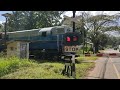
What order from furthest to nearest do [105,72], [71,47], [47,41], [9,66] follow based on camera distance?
1. [47,41]
2. [105,72]
3. [9,66]
4. [71,47]

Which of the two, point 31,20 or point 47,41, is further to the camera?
point 31,20

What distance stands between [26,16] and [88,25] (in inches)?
506

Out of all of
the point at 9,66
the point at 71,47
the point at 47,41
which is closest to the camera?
the point at 71,47

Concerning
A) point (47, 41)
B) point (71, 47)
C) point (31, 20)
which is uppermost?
point (31, 20)

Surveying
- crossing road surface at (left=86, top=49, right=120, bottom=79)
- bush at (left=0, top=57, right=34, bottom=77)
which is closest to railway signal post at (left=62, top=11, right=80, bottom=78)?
crossing road surface at (left=86, top=49, right=120, bottom=79)

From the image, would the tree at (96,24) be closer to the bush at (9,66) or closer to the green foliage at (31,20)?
the green foliage at (31,20)

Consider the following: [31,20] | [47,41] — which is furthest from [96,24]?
[47,41]

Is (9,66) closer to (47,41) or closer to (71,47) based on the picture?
(71,47)

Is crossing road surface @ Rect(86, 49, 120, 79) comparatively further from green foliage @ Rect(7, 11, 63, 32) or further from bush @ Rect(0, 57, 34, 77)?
green foliage @ Rect(7, 11, 63, 32)

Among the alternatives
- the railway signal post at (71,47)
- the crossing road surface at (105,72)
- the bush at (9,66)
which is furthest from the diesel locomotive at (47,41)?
the railway signal post at (71,47)

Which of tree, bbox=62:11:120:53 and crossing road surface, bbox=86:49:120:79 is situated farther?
tree, bbox=62:11:120:53

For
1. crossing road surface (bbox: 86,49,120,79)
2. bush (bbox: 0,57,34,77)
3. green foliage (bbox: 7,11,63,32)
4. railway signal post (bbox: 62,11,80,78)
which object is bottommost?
crossing road surface (bbox: 86,49,120,79)

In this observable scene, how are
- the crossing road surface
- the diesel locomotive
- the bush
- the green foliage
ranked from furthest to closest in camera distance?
the green foliage < the diesel locomotive < the crossing road surface < the bush
